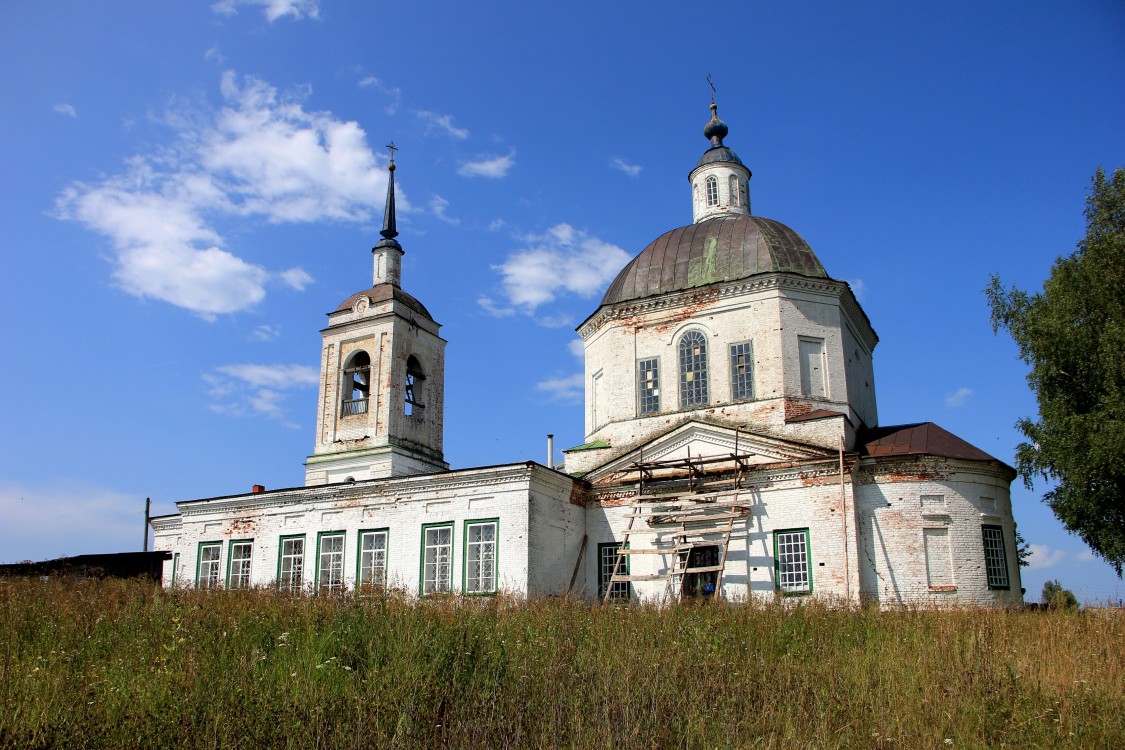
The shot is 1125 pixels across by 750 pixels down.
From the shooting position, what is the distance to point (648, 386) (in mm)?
21219

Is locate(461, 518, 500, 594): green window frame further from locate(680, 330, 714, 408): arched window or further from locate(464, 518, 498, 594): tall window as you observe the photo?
locate(680, 330, 714, 408): arched window

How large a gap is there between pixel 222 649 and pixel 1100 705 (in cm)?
Result: 733

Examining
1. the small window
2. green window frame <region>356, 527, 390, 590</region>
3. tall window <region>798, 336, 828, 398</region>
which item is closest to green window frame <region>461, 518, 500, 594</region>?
green window frame <region>356, 527, 390, 590</region>

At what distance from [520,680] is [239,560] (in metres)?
17.9

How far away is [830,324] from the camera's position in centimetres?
2028

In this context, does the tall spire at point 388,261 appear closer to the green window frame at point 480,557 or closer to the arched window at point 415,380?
the arched window at point 415,380

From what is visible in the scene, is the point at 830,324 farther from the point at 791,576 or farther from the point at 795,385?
the point at 791,576

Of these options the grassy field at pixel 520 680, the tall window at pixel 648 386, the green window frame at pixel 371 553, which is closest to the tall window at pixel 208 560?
the green window frame at pixel 371 553

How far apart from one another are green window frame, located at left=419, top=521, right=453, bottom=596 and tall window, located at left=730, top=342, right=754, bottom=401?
7.42m

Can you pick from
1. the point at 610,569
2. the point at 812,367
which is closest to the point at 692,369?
the point at 812,367

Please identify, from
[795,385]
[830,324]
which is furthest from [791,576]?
[830,324]

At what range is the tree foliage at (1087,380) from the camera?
17.6m

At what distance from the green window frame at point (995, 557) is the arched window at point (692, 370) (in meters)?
6.68

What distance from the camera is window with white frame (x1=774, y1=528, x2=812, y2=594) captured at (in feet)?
56.5
